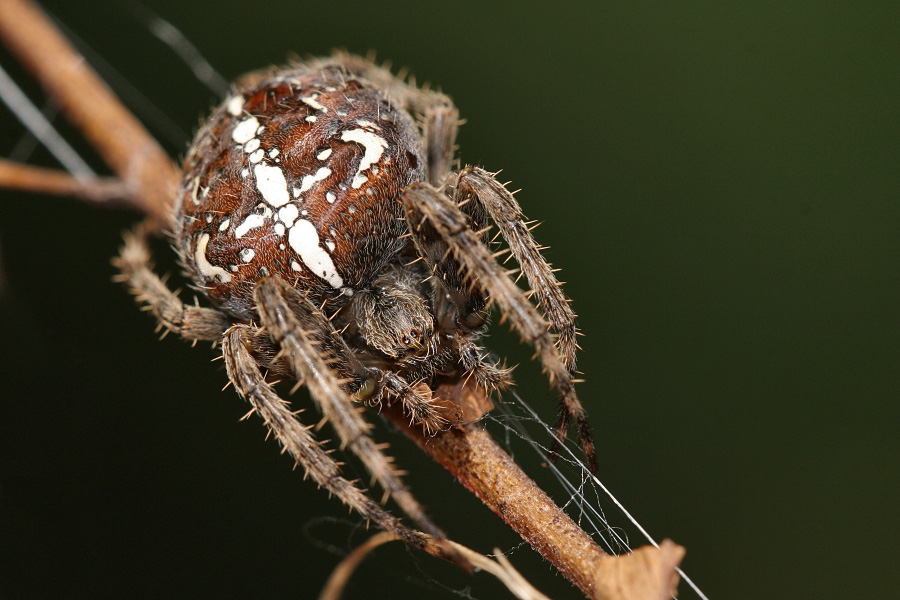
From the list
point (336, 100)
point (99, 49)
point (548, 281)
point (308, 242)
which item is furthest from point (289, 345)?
point (99, 49)

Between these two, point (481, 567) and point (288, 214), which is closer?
point (481, 567)

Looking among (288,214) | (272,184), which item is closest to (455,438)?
(288,214)

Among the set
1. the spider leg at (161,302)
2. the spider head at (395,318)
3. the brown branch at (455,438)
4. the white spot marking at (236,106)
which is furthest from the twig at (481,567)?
the white spot marking at (236,106)

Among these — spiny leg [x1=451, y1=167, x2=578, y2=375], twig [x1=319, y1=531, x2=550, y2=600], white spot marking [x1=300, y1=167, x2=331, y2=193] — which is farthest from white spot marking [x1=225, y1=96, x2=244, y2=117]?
twig [x1=319, y1=531, x2=550, y2=600]

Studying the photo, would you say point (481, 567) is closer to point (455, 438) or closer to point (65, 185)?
point (455, 438)

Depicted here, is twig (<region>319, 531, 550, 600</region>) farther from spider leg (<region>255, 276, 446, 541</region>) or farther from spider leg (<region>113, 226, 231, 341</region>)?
spider leg (<region>113, 226, 231, 341</region>)

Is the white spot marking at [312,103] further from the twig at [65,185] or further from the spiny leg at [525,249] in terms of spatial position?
the twig at [65,185]
